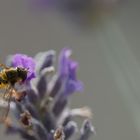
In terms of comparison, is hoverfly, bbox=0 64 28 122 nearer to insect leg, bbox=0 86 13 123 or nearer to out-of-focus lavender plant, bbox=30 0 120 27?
insect leg, bbox=0 86 13 123

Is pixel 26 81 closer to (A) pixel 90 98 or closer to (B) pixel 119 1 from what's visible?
(B) pixel 119 1

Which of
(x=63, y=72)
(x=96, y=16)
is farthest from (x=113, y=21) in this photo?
(x=63, y=72)

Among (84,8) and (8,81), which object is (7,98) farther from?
(84,8)

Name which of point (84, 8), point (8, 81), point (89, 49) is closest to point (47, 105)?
point (8, 81)

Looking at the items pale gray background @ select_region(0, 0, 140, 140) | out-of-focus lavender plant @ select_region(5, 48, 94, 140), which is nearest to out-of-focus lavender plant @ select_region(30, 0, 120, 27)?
pale gray background @ select_region(0, 0, 140, 140)

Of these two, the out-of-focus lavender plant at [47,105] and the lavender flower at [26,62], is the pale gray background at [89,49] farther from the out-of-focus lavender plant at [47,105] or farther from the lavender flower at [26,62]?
the lavender flower at [26,62]

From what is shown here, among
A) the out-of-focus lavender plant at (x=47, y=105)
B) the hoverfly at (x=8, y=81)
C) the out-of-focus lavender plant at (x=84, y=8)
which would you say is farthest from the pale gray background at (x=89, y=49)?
the hoverfly at (x=8, y=81)
